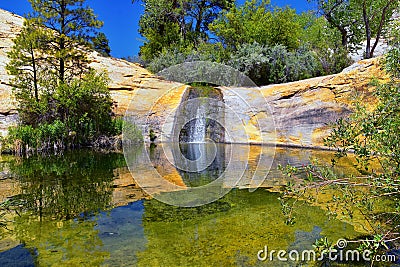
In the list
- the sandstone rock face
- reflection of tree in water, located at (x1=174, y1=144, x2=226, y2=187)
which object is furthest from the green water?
the sandstone rock face

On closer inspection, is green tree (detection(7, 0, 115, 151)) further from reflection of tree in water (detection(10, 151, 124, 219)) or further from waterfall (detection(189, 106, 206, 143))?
waterfall (detection(189, 106, 206, 143))

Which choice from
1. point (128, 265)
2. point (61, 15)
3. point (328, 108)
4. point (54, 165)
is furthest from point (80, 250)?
point (61, 15)

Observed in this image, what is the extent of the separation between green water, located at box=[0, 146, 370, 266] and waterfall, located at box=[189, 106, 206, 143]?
9484 millimetres

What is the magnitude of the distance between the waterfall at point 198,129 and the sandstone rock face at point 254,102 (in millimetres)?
1066

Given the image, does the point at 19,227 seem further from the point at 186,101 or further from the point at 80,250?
the point at 186,101

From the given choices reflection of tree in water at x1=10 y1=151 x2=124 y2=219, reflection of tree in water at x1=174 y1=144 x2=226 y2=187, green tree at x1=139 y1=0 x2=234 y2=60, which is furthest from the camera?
green tree at x1=139 y1=0 x2=234 y2=60

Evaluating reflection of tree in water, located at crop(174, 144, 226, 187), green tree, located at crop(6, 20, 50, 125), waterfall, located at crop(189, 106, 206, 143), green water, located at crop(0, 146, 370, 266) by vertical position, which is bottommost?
green water, located at crop(0, 146, 370, 266)

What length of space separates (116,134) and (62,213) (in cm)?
1004

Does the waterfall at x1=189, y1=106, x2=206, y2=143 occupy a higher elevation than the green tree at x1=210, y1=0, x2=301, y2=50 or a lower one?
lower

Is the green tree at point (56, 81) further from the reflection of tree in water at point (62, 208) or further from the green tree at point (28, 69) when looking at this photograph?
the reflection of tree in water at point (62, 208)

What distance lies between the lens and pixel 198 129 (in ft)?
51.2

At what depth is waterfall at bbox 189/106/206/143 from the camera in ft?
50.8

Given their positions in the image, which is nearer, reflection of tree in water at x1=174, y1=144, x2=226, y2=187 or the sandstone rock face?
reflection of tree in water at x1=174, y1=144, x2=226, y2=187

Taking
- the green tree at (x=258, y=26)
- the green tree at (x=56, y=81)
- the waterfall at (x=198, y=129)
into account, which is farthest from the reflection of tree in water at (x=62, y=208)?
the green tree at (x=258, y=26)
